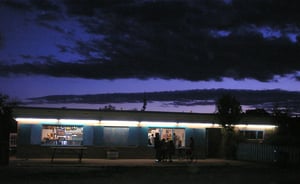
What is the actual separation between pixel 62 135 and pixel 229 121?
12.1 m

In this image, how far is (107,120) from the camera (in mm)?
32219

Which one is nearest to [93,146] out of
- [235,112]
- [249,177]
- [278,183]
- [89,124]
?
[89,124]

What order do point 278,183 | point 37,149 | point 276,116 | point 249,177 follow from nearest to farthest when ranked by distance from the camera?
point 278,183, point 249,177, point 37,149, point 276,116

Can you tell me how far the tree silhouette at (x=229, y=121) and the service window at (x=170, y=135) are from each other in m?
3.19

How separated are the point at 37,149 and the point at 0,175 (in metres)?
10.4

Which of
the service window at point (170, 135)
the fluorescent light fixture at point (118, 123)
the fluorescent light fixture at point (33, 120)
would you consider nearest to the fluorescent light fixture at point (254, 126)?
the service window at point (170, 135)

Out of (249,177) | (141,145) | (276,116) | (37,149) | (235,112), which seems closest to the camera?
(249,177)

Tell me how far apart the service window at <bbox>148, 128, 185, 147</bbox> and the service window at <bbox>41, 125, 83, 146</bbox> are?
4890 millimetres

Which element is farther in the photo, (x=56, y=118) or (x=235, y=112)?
(x=235, y=112)

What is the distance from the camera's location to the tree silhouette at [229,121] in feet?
116

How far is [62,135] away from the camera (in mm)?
31562

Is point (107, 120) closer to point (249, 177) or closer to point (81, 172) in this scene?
point (81, 172)

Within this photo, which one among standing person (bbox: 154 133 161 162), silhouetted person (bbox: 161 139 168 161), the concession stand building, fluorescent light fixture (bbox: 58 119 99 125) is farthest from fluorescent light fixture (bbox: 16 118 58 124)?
silhouetted person (bbox: 161 139 168 161)

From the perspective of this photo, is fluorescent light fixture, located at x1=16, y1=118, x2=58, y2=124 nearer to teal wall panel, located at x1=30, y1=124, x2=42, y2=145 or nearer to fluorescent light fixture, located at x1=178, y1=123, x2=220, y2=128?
teal wall panel, located at x1=30, y1=124, x2=42, y2=145
